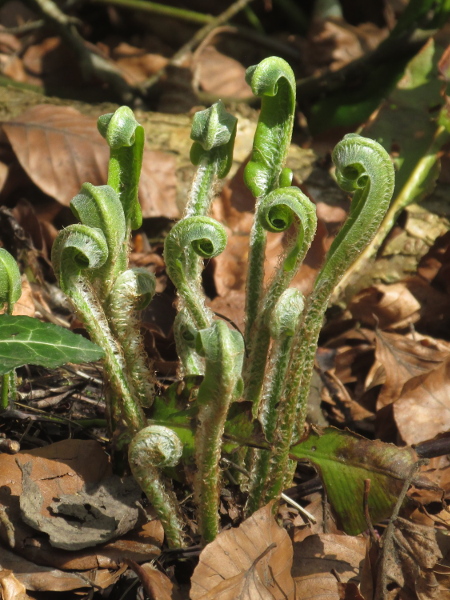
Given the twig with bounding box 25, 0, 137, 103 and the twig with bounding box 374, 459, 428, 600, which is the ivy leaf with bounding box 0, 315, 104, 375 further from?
the twig with bounding box 25, 0, 137, 103

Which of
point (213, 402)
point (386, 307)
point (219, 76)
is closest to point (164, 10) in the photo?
point (219, 76)

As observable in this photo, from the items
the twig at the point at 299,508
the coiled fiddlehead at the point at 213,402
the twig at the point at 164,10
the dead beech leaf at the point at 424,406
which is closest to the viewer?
the coiled fiddlehead at the point at 213,402

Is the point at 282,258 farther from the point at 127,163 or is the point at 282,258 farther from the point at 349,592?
the point at 349,592

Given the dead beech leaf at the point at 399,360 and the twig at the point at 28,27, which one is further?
the twig at the point at 28,27

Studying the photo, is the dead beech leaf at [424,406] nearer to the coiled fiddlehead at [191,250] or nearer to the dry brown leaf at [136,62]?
the coiled fiddlehead at [191,250]

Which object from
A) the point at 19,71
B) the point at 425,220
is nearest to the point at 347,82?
the point at 425,220

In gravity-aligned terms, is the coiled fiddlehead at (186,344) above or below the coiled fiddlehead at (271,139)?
below

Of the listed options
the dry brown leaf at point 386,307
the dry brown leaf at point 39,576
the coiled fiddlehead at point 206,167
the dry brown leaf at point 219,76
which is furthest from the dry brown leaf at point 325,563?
the dry brown leaf at point 219,76

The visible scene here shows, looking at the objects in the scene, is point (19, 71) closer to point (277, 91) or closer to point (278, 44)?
point (278, 44)
